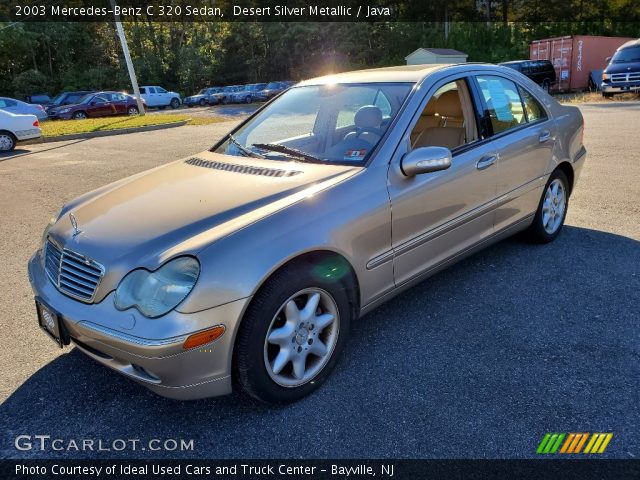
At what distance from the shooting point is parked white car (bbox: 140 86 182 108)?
33469 mm

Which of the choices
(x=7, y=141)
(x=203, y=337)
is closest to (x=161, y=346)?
(x=203, y=337)

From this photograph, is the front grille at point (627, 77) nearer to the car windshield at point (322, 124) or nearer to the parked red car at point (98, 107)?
the car windshield at point (322, 124)

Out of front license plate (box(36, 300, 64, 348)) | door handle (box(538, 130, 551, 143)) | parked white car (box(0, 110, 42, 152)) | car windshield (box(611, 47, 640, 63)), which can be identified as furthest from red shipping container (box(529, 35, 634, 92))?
front license plate (box(36, 300, 64, 348))

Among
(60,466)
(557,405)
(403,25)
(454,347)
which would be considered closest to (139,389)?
(60,466)

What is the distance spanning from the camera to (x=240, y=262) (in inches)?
86.4

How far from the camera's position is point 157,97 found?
34.0 metres

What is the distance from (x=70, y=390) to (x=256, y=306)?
126 centimetres

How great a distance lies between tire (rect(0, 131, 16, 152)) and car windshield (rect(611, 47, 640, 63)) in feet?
68.7

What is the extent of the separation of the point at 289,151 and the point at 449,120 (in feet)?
4.20

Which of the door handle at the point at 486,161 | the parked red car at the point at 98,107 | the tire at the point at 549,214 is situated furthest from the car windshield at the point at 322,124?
the parked red car at the point at 98,107

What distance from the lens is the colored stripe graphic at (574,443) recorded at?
2.15 m

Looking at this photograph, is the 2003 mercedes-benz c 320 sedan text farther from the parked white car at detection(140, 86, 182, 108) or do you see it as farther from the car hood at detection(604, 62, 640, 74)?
the parked white car at detection(140, 86, 182, 108)

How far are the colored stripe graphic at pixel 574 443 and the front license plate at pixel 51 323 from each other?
7.46 feet

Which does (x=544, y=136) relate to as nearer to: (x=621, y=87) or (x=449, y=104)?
(x=449, y=104)
